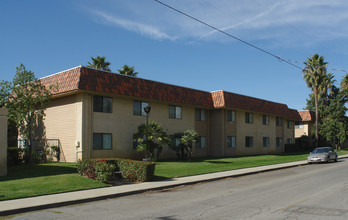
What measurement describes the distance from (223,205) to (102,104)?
50.1ft

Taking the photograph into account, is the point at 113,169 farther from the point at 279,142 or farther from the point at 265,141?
the point at 279,142

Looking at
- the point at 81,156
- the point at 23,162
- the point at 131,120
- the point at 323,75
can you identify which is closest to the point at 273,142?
the point at 323,75

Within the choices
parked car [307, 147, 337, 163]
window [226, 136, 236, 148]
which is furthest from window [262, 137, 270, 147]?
parked car [307, 147, 337, 163]

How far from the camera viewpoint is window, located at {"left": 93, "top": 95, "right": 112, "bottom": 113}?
885 inches

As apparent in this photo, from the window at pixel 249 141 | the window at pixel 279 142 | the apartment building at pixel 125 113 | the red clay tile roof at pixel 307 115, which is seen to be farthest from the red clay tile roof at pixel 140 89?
the red clay tile roof at pixel 307 115

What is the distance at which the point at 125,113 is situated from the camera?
24.3 m

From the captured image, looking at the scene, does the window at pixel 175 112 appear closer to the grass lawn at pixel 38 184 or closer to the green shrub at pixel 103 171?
the grass lawn at pixel 38 184

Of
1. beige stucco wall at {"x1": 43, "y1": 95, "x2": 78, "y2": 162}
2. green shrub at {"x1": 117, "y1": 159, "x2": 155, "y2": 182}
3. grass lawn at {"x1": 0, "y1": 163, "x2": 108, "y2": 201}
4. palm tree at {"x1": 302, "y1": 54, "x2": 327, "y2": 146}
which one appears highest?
palm tree at {"x1": 302, "y1": 54, "x2": 327, "y2": 146}

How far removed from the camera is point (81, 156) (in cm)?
2139

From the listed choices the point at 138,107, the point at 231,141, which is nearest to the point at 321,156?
the point at 231,141

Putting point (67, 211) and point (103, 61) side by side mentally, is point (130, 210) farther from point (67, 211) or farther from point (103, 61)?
point (103, 61)

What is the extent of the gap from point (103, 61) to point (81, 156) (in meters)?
21.6

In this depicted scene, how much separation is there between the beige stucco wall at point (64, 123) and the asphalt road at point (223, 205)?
1158 cm

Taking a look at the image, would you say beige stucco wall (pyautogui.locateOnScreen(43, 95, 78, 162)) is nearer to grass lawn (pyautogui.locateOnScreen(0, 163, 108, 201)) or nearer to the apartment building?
the apartment building
